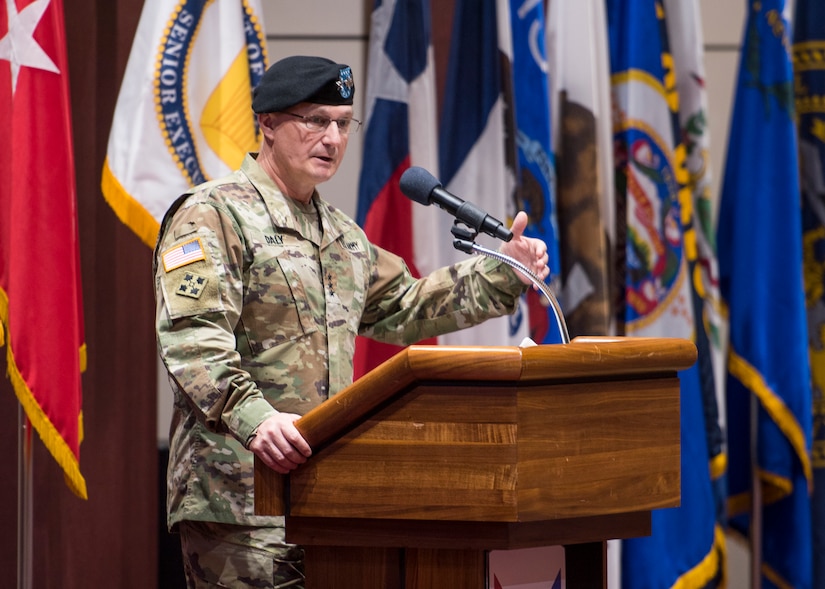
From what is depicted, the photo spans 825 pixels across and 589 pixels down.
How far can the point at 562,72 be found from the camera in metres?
3.04

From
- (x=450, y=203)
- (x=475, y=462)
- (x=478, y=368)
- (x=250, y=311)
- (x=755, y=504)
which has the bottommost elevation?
(x=755, y=504)

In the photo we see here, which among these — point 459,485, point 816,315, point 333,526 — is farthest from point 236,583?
point 816,315

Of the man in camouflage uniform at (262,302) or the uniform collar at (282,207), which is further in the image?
the uniform collar at (282,207)

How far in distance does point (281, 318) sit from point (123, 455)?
1.25m

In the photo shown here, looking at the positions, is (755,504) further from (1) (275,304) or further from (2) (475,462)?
(2) (475,462)

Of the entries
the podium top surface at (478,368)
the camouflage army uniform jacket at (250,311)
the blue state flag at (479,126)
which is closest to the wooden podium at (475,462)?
the podium top surface at (478,368)

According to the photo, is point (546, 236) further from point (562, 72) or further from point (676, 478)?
point (676, 478)

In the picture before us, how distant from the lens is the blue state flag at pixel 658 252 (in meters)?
2.96

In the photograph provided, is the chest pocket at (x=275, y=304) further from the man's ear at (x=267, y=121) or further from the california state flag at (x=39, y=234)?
the california state flag at (x=39, y=234)

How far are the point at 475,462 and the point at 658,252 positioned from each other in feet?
5.98

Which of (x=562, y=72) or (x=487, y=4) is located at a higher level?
(x=487, y=4)

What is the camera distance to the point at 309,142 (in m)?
1.91

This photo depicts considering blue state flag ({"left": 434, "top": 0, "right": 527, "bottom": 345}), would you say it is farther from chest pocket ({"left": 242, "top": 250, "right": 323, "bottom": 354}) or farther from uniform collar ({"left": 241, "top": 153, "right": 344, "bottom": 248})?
chest pocket ({"left": 242, "top": 250, "right": 323, "bottom": 354})

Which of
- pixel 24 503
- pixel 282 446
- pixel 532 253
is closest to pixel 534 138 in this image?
pixel 532 253
